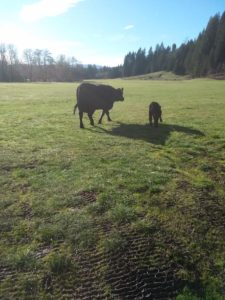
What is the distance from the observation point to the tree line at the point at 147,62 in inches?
4026

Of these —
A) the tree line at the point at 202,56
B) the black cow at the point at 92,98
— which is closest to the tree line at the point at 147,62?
the tree line at the point at 202,56

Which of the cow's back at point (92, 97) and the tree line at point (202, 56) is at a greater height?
the tree line at point (202, 56)

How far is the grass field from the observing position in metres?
5.19

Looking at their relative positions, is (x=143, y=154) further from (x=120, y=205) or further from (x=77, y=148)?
(x=120, y=205)

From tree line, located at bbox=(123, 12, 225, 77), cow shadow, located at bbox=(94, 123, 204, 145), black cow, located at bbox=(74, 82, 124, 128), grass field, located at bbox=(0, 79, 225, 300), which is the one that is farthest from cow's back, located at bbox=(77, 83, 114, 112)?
tree line, located at bbox=(123, 12, 225, 77)

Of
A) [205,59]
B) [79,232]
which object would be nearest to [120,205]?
[79,232]

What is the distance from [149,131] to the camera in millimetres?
15289

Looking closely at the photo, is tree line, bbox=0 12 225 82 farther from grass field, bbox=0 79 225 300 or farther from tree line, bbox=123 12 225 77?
grass field, bbox=0 79 225 300

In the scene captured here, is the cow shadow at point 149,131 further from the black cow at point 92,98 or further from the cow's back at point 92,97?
the cow's back at point 92,97

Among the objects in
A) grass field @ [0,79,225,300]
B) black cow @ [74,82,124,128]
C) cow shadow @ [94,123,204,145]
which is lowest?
grass field @ [0,79,225,300]

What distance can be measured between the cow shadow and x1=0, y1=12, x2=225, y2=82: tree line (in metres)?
88.4

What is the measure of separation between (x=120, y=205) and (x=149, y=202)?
709mm

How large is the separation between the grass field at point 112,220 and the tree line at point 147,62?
94.8 meters

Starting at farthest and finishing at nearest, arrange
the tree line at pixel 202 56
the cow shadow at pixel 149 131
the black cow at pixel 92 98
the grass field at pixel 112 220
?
the tree line at pixel 202 56, the black cow at pixel 92 98, the cow shadow at pixel 149 131, the grass field at pixel 112 220
